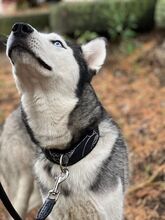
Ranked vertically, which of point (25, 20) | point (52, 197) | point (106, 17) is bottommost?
point (25, 20)

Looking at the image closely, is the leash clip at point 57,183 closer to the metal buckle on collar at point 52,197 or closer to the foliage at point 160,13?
the metal buckle on collar at point 52,197

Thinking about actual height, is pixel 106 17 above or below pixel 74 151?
below

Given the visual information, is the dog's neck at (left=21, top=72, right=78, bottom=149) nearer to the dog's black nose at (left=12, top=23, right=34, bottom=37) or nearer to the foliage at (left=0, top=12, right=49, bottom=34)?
the dog's black nose at (left=12, top=23, right=34, bottom=37)

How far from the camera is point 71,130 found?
414 centimetres

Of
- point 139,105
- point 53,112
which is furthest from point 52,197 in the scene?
point 139,105

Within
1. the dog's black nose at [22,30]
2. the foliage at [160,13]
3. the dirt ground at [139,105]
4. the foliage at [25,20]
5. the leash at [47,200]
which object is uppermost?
the dog's black nose at [22,30]

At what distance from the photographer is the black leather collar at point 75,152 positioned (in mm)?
4137

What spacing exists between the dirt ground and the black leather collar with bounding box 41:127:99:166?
1608 millimetres

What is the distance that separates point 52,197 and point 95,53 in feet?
3.83

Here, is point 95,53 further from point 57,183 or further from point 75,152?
point 57,183

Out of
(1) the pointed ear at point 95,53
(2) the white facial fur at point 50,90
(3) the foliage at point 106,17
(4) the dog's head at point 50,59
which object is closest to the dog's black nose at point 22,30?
(4) the dog's head at point 50,59

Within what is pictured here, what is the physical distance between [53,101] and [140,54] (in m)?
5.50

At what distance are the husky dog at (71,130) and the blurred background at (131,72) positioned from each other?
1.57 metres

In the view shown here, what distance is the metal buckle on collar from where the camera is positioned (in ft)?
12.9
